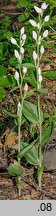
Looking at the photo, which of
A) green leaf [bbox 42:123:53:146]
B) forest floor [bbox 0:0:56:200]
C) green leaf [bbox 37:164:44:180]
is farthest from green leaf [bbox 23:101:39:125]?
forest floor [bbox 0:0:56:200]

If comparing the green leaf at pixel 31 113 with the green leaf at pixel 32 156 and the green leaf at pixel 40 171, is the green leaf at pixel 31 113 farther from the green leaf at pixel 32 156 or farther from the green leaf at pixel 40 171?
the green leaf at pixel 40 171

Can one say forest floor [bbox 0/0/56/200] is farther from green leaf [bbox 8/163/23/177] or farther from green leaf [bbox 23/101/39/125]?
green leaf [bbox 23/101/39/125]

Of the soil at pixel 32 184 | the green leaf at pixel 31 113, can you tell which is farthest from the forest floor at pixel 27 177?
the green leaf at pixel 31 113

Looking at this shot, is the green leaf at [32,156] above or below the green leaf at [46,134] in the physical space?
below

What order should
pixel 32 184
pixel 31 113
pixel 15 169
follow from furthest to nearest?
pixel 32 184, pixel 31 113, pixel 15 169

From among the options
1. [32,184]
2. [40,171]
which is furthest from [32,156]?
[32,184]

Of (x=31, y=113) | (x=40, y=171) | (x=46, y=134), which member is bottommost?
(x=40, y=171)

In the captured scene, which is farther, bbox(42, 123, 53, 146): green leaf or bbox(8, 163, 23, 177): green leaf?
bbox(42, 123, 53, 146): green leaf

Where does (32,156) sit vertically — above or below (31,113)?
below

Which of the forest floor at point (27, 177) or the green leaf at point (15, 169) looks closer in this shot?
the green leaf at point (15, 169)

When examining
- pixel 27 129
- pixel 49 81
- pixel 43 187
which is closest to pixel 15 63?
pixel 27 129

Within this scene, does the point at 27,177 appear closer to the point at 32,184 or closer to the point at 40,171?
the point at 32,184
